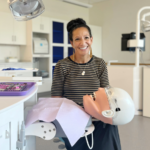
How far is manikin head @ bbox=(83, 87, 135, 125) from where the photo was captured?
3.52 feet

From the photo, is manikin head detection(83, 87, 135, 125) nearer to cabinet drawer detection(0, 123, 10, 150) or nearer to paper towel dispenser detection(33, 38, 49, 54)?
cabinet drawer detection(0, 123, 10, 150)

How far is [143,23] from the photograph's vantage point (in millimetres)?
3182

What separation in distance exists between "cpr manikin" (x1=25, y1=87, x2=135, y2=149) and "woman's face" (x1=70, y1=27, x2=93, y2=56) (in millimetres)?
559

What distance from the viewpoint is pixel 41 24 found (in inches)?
187

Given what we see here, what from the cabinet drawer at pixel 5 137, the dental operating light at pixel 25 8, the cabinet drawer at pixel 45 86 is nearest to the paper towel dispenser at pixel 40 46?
the cabinet drawer at pixel 45 86

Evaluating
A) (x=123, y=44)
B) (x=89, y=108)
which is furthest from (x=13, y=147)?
(x=123, y=44)

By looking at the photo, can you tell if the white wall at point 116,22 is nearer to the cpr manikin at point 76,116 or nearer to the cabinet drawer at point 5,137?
the cpr manikin at point 76,116

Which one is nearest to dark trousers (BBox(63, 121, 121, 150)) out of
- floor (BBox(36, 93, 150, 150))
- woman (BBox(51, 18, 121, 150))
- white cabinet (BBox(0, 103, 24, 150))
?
woman (BBox(51, 18, 121, 150))

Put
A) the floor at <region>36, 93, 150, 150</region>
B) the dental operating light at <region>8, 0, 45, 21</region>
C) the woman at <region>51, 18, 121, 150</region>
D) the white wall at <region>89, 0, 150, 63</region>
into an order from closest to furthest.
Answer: the dental operating light at <region>8, 0, 45, 21</region> → the woman at <region>51, 18, 121, 150</region> → the floor at <region>36, 93, 150, 150</region> → the white wall at <region>89, 0, 150, 63</region>

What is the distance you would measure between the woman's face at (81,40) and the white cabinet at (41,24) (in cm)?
322

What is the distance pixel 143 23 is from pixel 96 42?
3002mm

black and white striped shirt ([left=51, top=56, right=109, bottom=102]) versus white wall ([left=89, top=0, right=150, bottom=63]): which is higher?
white wall ([left=89, top=0, right=150, bottom=63])

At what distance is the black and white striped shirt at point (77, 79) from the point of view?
1.51 metres

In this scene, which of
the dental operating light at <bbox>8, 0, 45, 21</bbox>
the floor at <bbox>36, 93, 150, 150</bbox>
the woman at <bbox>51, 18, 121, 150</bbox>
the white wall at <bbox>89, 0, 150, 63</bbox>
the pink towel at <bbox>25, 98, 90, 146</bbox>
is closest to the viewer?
the pink towel at <bbox>25, 98, 90, 146</bbox>
